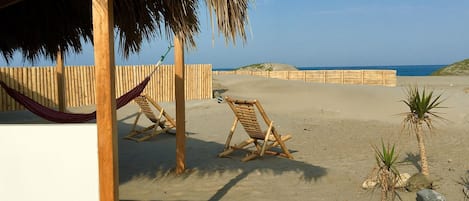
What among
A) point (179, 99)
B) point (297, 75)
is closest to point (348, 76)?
point (297, 75)

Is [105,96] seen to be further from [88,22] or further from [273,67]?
[273,67]

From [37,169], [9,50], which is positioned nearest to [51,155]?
[37,169]

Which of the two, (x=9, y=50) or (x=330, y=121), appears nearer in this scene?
(x=9, y=50)

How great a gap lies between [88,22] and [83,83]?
8335mm

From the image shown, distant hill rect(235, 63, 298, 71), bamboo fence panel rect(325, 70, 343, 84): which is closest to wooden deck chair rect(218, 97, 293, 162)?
bamboo fence panel rect(325, 70, 343, 84)

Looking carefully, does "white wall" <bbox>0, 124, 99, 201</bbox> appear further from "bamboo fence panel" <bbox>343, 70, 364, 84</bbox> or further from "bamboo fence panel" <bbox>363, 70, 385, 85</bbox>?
"bamboo fence panel" <bbox>343, 70, 364, 84</bbox>

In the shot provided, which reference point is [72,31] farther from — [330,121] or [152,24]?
[330,121]

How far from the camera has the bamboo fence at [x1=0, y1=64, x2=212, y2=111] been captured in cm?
1182

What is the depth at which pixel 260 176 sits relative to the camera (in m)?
5.21

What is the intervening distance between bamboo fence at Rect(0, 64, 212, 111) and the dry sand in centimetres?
87

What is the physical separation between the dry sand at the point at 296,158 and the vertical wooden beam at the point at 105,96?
1979mm

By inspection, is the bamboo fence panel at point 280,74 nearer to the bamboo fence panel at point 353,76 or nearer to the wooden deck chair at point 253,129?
the bamboo fence panel at point 353,76

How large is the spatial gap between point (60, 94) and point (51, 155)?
8318mm

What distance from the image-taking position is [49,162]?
100 inches
